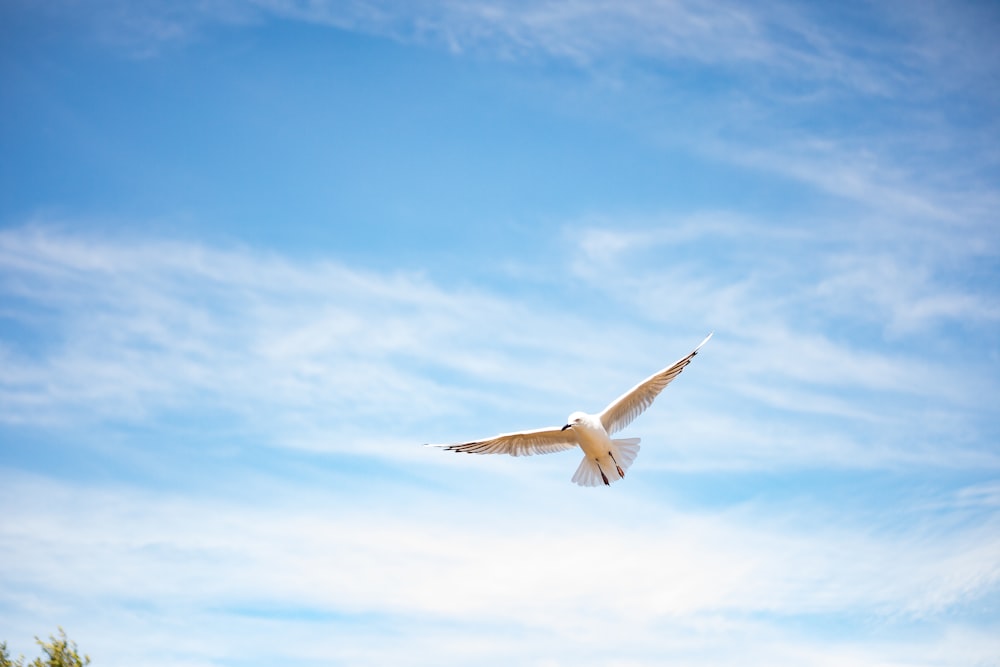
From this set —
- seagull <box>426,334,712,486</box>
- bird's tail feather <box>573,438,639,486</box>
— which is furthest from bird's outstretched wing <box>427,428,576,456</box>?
bird's tail feather <box>573,438,639,486</box>

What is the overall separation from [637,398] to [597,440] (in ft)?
4.42

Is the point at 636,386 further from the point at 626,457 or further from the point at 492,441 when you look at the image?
the point at 492,441

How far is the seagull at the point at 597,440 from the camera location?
22.3 m

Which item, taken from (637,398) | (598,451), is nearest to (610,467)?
(598,451)

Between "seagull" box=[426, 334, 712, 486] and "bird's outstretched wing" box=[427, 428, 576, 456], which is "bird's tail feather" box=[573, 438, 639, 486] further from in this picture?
"bird's outstretched wing" box=[427, 428, 576, 456]

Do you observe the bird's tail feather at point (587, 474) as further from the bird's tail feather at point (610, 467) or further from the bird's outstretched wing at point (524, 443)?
the bird's outstretched wing at point (524, 443)

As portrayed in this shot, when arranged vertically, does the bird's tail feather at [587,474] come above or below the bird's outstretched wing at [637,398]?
below

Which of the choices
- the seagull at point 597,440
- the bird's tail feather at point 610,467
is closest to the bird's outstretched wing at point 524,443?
the seagull at point 597,440

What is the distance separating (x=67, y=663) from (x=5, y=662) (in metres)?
2.05

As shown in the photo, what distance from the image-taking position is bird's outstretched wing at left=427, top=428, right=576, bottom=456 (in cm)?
2258

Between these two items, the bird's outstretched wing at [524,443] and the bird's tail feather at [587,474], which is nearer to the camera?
the bird's outstretched wing at [524,443]

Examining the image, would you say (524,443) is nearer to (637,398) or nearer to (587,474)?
(587,474)

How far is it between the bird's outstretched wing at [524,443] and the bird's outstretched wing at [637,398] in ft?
3.00

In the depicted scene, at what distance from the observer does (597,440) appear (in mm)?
22219
